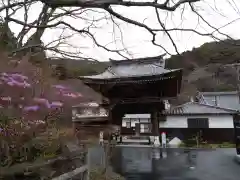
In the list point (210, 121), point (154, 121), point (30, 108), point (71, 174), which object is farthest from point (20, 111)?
point (210, 121)

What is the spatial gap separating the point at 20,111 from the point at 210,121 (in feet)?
68.5

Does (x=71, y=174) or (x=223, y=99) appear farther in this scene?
(x=223, y=99)

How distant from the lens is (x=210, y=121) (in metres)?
21.5

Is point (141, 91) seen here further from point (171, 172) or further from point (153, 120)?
point (171, 172)

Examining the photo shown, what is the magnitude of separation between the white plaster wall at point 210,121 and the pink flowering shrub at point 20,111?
2005cm

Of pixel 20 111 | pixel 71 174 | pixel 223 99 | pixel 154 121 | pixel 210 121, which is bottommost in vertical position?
pixel 71 174

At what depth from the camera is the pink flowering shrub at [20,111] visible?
7.72 feet

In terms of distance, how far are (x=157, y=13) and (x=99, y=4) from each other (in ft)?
2.71

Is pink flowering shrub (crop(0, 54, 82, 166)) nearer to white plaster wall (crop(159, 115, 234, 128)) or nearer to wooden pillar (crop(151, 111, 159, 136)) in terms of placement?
wooden pillar (crop(151, 111, 159, 136))

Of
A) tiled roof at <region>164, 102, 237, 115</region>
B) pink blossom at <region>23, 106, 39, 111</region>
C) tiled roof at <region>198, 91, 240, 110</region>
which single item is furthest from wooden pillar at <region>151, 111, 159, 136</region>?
tiled roof at <region>198, 91, 240, 110</region>

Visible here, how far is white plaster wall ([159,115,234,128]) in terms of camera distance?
21281 millimetres

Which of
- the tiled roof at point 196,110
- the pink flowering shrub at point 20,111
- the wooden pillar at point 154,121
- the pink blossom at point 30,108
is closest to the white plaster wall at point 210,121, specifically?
the tiled roof at point 196,110

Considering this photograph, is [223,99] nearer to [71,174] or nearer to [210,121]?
[210,121]

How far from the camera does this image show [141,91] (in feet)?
38.9
